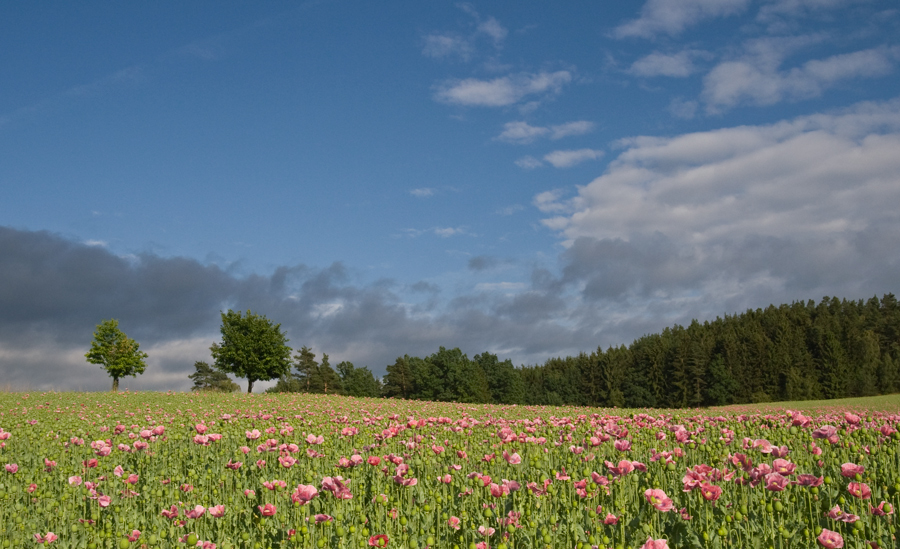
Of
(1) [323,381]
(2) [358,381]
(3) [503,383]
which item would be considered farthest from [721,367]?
(1) [323,381]

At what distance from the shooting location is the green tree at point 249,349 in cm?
4753

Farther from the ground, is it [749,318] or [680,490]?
[749,318]

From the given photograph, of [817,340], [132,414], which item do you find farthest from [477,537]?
[817,340]

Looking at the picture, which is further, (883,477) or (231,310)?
(231,310)

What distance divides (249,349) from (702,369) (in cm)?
6272

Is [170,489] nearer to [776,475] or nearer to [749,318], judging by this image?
[776,475]

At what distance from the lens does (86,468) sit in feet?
28.0

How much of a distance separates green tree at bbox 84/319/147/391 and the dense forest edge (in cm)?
1586

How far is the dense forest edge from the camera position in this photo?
253 feet

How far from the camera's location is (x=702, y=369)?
7906 centimetres

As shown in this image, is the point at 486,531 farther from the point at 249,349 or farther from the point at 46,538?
the point at 249,349

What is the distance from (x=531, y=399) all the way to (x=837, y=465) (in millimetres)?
93098

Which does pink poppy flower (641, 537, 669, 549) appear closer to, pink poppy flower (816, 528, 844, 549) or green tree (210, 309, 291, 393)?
pink poppy flower (816, 528, 844, 549)

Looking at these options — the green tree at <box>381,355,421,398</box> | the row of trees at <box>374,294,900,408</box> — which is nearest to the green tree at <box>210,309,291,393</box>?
the row of trees at <box>374,294,900,408</box>
